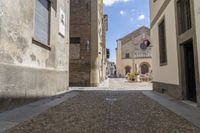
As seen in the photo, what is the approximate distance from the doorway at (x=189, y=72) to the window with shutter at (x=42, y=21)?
5151mm

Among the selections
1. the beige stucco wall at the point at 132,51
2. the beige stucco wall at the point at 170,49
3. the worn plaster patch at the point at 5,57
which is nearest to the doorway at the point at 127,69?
the beige stucco wall at the point at 132,51

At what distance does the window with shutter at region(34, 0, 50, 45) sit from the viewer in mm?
7539

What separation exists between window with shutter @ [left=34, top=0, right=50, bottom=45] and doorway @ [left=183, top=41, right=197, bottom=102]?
515cm

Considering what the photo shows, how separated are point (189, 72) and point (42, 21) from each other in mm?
5646

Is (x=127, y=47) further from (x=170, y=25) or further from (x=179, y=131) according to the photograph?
(x=179, y=131)

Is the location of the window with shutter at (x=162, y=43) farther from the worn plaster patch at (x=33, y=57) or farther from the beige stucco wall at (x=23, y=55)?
the worn plaster patch at (x=33, y=57)

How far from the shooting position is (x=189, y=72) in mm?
7098

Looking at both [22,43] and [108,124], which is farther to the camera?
[22,43]

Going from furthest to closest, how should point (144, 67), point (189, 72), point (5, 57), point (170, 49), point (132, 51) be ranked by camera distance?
point (132, 51) < point (144, 67) < point (170, 49) < point (189, 72) < point (5, 57)

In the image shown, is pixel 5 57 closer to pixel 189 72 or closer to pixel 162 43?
pixel 189 72

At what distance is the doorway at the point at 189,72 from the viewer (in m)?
6.98

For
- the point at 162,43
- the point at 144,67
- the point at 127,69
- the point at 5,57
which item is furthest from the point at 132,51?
the point at 5,57

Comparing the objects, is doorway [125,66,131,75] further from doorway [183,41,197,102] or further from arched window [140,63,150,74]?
doorway [183,41,197,102]

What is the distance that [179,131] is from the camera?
3.54 m
